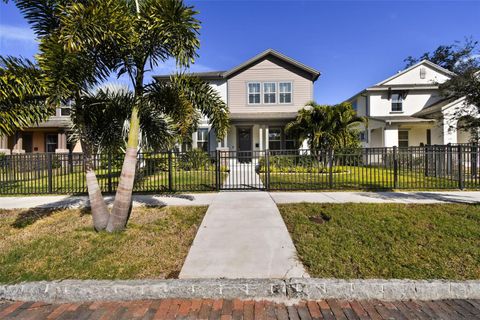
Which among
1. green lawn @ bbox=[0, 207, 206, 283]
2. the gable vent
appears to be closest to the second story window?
the gable vent

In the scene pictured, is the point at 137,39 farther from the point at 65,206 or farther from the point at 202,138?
the point at 202,138

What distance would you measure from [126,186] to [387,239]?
475 cm

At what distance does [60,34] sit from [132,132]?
183 centimetres

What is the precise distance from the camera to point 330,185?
30.2ft

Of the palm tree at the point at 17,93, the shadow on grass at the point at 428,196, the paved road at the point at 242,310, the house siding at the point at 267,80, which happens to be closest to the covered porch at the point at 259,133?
the house siding at the point at 267,80

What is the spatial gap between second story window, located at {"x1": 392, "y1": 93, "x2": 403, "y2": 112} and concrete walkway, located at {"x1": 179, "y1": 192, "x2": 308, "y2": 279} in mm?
19168

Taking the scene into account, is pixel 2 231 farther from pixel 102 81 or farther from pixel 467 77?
pixel 467 77

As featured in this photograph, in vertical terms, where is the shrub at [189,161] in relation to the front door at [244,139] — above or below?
below

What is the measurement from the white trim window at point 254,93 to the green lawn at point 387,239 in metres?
12.7

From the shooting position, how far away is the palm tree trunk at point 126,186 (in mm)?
4934

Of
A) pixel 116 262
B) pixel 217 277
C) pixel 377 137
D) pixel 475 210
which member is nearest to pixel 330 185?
pixel 475 210

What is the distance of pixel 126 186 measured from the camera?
492 centimetres

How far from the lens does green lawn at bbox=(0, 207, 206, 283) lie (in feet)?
12.3

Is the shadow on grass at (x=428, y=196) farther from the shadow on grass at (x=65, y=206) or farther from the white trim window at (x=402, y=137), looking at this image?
the white trim window at (x=402, y=137)
